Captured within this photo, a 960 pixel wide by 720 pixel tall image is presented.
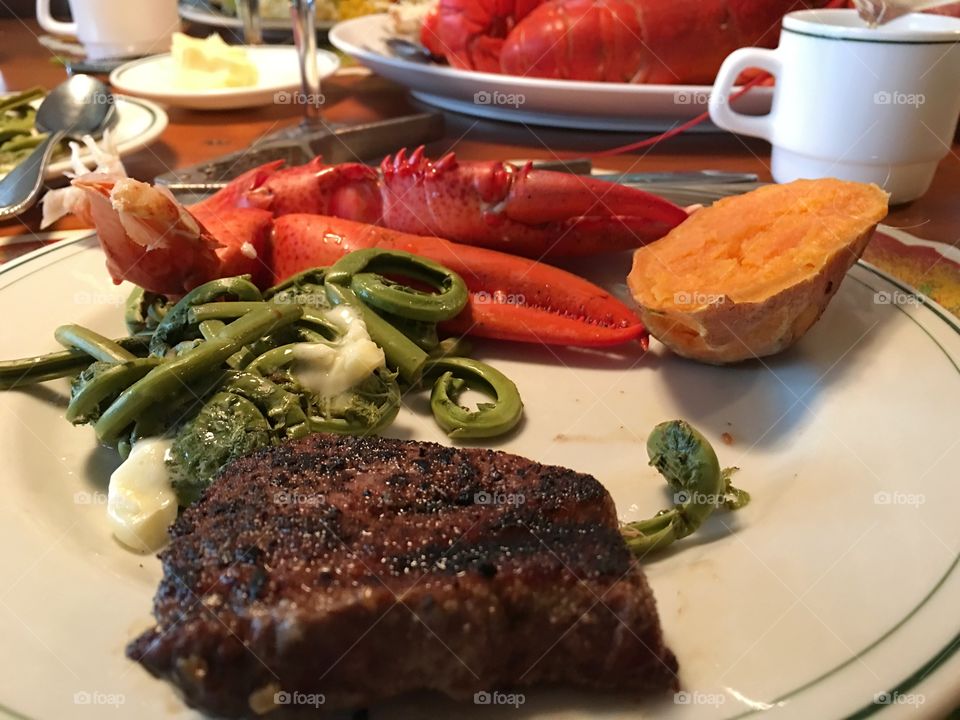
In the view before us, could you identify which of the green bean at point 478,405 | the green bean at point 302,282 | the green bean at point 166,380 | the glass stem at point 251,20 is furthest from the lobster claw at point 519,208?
the glass stem at point 251,20

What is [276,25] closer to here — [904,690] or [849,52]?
[849,52]

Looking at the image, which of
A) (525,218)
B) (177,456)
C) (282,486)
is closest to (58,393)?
(177,456)

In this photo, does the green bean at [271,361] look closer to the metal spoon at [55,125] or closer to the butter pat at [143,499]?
the butter pat at [143,499]

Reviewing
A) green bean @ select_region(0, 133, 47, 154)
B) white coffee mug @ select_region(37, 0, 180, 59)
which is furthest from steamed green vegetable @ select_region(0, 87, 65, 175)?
white coffee mug @ select_region(37, 0, 180, 59)

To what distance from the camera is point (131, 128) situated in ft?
9.77

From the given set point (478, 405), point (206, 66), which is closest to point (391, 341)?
point (478, 405)

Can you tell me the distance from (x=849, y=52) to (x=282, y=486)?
79.8 inches

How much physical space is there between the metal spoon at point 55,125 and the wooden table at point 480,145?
0.09 metres

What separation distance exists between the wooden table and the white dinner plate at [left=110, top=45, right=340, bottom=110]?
Result: 0.35 ft

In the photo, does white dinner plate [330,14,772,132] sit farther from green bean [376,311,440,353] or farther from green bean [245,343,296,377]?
green bean [245,343,296,377]

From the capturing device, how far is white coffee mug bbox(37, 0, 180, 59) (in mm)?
4191

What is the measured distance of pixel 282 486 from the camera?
1.06 metres

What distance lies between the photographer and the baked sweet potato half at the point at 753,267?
157cm

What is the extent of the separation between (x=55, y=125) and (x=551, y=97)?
1.92 metres
